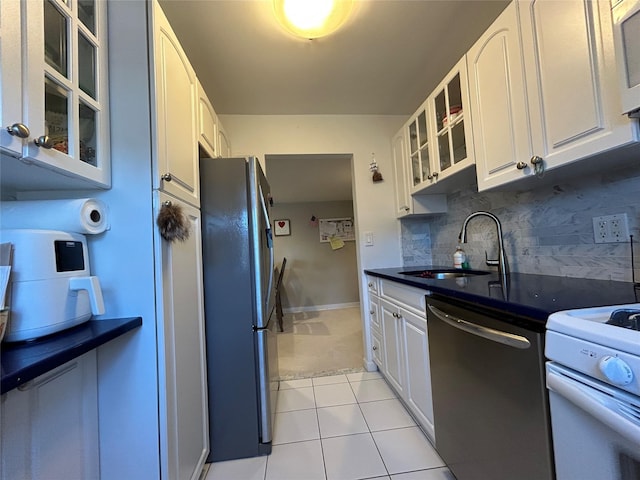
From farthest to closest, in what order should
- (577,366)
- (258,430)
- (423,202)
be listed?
(423,202), (258,430), (577,366)

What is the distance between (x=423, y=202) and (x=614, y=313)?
1.69 m

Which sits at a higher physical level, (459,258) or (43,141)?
(43,141)

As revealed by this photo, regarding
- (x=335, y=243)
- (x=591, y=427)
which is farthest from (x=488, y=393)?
(x=335, y=243)

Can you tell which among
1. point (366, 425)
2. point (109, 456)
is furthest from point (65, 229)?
point (366, 425)

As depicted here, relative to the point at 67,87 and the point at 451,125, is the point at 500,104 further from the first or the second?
the point at 67,87

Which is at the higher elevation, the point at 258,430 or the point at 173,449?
the point at 173,449

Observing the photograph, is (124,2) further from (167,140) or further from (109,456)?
(109,456)

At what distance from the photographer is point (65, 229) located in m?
0.85

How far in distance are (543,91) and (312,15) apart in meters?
1.12

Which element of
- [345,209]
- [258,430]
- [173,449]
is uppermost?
[345,209]

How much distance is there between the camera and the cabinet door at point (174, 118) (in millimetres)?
1012

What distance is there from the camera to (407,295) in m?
1.54

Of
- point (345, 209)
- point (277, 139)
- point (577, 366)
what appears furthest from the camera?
point (345, 209)

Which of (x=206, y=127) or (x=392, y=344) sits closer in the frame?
(x=206, y=127)
